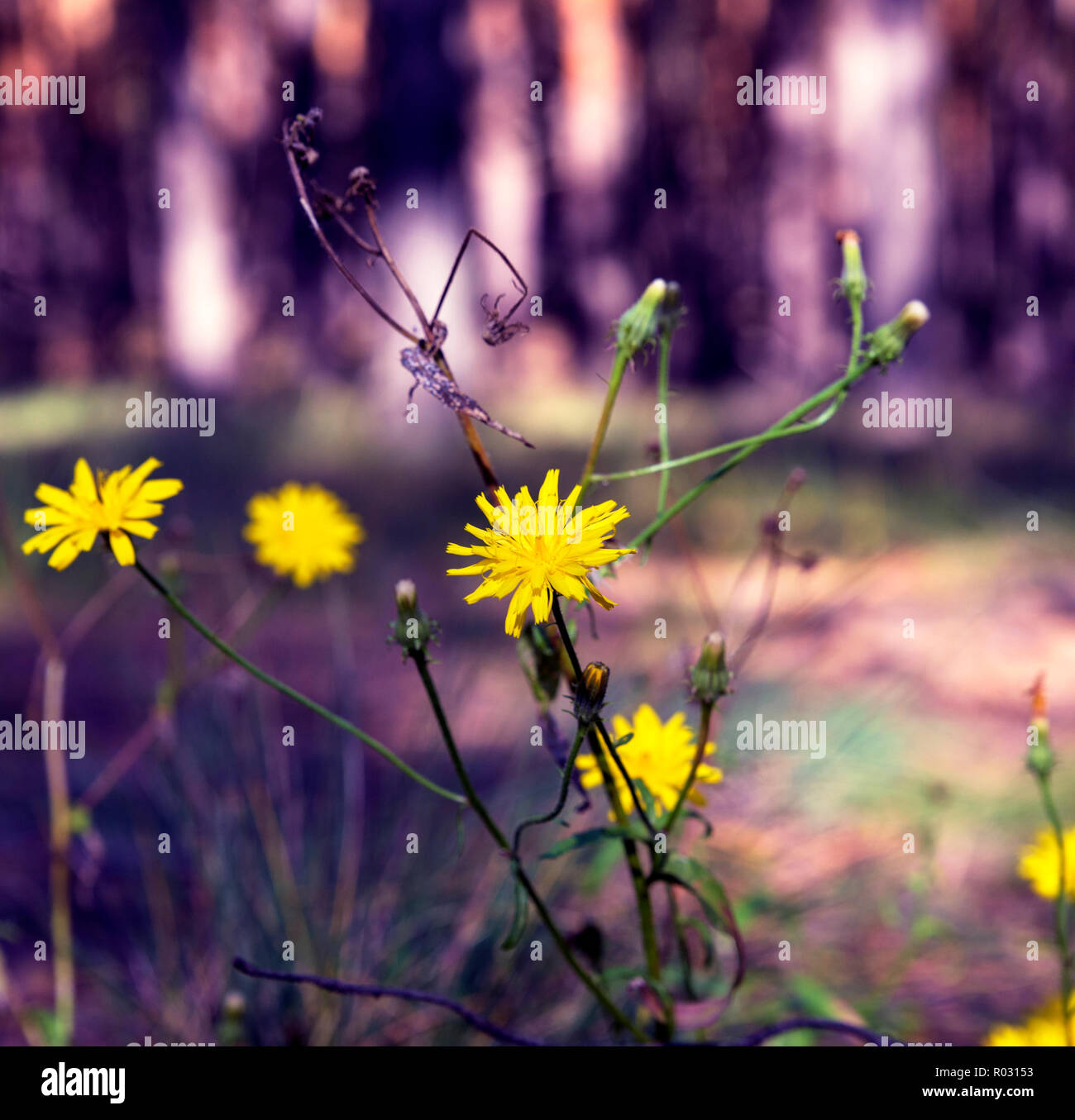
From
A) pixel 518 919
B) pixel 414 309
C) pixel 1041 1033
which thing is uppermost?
pixel 414 309

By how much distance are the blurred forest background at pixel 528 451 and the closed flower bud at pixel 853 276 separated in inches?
12.2

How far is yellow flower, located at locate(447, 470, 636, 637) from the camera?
0.52m

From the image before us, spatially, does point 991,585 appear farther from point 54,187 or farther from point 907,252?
point 54,187

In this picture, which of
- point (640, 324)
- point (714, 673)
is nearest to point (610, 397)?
point (640, 324)

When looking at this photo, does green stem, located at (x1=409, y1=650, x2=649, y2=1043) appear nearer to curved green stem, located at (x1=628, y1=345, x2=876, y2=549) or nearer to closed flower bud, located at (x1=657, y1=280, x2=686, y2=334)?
curved green stem, located at (x1=628, y1=345, x2=876, y2=549)

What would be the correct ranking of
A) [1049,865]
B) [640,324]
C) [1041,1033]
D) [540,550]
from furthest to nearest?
[1049,865] < [1041,1033] < [640,324] < [540,550]

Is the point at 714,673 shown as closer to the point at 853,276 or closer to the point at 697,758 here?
the point at 697,758

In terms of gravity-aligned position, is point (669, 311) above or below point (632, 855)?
above

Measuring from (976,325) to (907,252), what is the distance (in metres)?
0.70

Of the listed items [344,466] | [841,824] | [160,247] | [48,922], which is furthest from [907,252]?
[48,922]

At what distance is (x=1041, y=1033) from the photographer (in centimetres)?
80

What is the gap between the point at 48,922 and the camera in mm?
1208

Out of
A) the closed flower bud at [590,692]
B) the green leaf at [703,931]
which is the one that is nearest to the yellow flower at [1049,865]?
the green leaf at [703,931]

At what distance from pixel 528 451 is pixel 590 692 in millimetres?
2530
